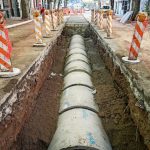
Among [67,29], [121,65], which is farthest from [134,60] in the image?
[67,29]

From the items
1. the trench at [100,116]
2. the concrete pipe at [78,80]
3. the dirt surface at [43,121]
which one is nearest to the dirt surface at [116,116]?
the trench at [100,116]

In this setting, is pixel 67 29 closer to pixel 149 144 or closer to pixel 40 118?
pixel 40 118

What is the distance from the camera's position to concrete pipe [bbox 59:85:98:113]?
3.98 metres

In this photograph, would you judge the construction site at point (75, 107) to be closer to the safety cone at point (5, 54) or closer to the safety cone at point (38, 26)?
the safety cone at point (5, 54)

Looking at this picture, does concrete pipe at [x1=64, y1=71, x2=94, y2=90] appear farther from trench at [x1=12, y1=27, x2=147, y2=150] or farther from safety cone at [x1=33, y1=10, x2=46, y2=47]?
safety cone at [x1=33, y1=10, x2=46, y2=47]

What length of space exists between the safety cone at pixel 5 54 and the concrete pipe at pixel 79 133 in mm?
1369

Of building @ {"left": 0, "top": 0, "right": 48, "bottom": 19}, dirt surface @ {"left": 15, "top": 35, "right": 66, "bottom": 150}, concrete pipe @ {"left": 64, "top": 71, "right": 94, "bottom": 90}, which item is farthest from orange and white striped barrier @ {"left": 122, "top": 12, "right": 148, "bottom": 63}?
building @ {"left": 0, "top": 0, "right": 48, "bottom": 19}

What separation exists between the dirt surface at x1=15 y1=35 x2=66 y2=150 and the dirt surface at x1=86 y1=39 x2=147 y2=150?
1046 millimetres

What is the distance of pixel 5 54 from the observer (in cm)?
407

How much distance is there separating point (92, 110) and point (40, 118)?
3.78ft

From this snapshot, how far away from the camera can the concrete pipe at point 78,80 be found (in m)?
4.93

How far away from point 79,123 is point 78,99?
825mm

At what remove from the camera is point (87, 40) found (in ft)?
43.1

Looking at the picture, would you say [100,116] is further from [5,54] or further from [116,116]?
[5,54]
